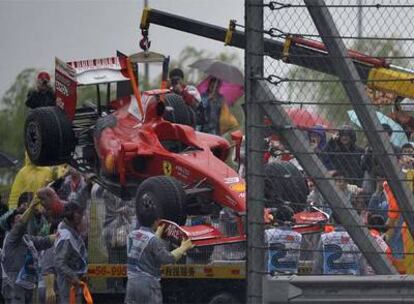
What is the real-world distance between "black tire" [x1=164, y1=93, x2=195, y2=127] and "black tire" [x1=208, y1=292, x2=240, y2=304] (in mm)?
2791

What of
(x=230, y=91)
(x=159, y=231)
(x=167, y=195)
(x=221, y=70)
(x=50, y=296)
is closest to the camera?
(x=159, y=231)

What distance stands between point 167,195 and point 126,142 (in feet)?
4.92

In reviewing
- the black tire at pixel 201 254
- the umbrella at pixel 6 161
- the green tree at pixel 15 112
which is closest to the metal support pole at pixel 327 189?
the black tire at pixel 201 254

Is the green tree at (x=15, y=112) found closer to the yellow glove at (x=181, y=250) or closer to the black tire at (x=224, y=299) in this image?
the black tire at (x=224, y=299)

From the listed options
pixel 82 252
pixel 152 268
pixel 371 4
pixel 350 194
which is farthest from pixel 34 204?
pixel 371 4

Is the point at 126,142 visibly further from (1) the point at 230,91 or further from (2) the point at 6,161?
(1) the point at 230,91

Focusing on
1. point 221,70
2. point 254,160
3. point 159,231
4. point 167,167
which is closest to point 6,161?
point 167,167

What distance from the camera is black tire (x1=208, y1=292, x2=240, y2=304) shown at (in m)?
11.3

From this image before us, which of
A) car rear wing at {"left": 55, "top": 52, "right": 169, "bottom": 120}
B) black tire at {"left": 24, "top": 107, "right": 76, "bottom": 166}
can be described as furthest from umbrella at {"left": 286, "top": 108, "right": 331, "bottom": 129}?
black tire at {"left": 24, "top": 107, "right": 76, "bottom": 166}

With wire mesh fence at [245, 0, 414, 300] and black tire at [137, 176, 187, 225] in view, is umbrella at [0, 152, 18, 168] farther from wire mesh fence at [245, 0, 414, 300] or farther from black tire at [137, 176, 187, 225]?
wire mesh fence at [245, 0, 414, 300]

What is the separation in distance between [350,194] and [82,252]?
455 cm

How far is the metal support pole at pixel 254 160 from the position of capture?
5797 millimetres

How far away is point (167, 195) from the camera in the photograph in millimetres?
11484

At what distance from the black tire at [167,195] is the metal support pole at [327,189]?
546 cm
